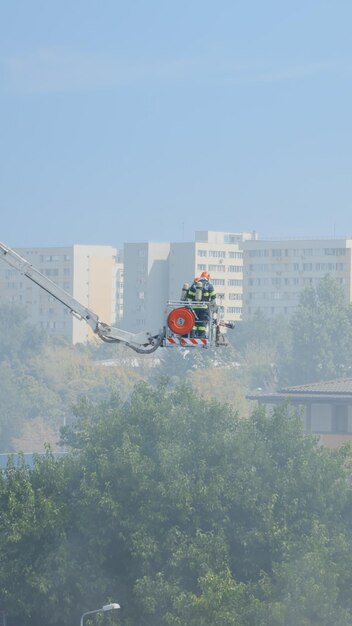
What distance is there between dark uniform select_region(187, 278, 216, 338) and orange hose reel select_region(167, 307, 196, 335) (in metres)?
0.16

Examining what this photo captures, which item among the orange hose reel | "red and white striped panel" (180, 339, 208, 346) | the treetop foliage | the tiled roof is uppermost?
the orange hose reel

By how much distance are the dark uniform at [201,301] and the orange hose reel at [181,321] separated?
0.52 feet

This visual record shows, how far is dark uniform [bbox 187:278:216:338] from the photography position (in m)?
30.4

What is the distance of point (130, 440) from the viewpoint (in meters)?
73.1

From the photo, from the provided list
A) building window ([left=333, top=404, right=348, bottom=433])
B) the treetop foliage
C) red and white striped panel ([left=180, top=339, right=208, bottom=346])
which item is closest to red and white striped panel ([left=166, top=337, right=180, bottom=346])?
red and white striped panel ([left=180, top=339, right=208, bottom=346])

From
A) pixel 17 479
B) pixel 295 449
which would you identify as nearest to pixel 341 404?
pixel 295 449

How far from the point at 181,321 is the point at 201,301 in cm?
127

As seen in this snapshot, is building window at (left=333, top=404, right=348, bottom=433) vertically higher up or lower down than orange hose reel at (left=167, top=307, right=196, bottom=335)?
lower down

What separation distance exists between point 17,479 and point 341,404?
37.7m

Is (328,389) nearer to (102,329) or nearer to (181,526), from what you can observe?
(181,526)

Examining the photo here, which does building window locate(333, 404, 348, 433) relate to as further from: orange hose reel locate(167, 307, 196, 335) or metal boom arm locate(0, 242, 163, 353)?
orange hose reel locate(167, 307, 196, 335)

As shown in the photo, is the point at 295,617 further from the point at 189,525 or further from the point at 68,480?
the point at 68,480

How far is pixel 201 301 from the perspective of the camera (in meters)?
31.3

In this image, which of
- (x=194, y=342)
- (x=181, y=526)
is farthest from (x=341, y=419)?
(x=194, y=342)
